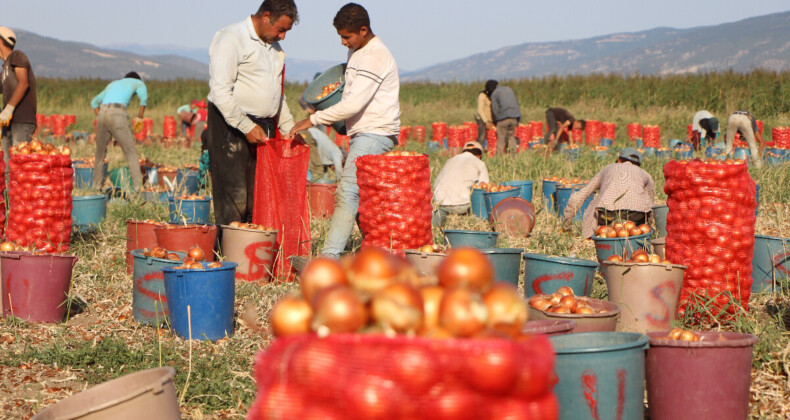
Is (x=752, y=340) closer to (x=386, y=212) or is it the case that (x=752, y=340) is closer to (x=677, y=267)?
(x=677, y=267)

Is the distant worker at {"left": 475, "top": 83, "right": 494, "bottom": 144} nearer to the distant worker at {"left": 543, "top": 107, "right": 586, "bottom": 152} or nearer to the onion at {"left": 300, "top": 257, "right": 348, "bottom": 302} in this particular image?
the distant worker at {"left": 543, "top": 107, "right": 586, "bottom": 152}

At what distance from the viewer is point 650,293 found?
4.16 m

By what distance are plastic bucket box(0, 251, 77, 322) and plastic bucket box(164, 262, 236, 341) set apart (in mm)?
873

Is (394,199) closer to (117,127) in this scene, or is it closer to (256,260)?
(256,260)

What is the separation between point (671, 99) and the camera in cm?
2488

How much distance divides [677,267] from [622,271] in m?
0.30

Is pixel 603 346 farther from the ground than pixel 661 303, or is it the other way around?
pixel 603 346

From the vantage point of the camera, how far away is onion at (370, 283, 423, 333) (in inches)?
69.0

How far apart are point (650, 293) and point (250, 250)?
109 inches

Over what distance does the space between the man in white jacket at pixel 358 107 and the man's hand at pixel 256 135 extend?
0.67 feet

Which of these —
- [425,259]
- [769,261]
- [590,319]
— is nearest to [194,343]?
[425,259]

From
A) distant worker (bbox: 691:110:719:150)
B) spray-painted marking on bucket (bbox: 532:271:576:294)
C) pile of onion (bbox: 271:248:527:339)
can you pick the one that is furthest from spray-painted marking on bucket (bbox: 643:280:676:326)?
distant worker (bbox: 691:110:719:150)

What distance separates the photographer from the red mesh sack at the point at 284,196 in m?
5.62

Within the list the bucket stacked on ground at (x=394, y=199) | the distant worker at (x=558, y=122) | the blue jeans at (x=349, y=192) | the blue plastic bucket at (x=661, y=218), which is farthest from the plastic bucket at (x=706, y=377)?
the distant worker at (x=558, y=122)
